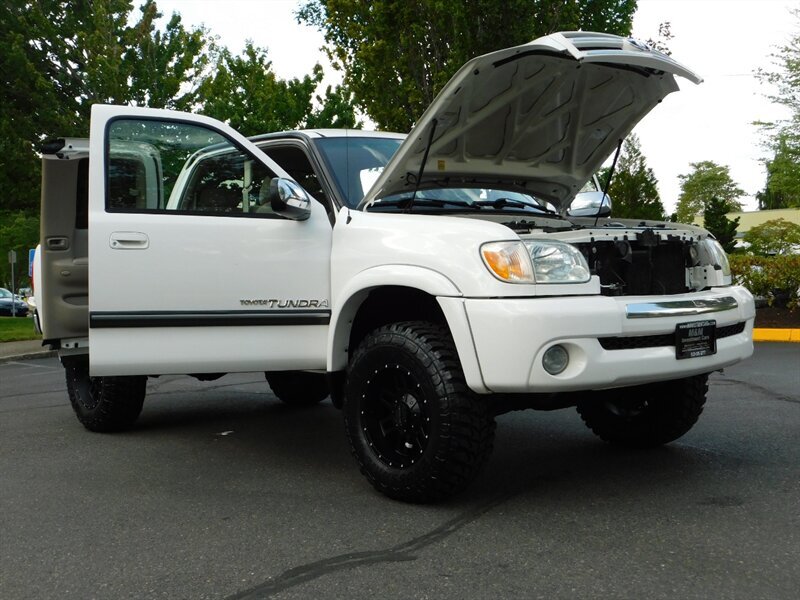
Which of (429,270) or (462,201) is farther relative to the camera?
(462,201)

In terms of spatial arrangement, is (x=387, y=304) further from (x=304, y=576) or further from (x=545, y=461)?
(x=304, y=576)

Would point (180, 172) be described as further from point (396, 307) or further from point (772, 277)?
point (772, 277)

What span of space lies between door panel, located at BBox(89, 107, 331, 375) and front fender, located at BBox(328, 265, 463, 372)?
0.12 m

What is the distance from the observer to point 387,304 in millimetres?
4238

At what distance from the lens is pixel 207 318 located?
4.25 metres

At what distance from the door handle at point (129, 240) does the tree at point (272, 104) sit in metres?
14.5

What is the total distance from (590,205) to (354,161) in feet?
5.56

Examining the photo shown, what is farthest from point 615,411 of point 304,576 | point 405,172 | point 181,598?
point 181,598

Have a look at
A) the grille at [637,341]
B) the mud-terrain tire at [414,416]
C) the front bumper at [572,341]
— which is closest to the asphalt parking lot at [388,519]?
the mud-terrain tire at [414,416]

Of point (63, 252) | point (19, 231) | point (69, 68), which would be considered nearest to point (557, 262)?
point (63, 252)

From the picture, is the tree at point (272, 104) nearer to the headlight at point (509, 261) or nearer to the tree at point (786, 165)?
the tree at point (786, 165)

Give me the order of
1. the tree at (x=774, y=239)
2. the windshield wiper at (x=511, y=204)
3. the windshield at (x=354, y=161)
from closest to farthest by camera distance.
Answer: the windshield at (x=354, y=161)
the windshield wiper at (x=511, y=204)
the tree at (x=774, y=239)

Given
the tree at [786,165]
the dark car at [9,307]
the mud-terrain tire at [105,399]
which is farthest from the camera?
the dark car at [9,307]

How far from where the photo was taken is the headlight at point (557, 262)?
137 inches
